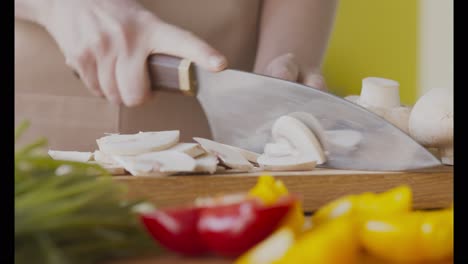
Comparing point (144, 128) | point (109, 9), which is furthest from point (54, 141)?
point (109, 9)

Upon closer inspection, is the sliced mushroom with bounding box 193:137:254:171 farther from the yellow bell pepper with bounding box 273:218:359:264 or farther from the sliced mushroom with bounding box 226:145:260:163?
the yellow bell pepper with bounding box 273:218:359:264

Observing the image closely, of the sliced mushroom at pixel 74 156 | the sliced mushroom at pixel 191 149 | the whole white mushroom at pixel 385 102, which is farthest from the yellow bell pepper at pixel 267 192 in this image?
the whole white mushroom at pixel 385 102

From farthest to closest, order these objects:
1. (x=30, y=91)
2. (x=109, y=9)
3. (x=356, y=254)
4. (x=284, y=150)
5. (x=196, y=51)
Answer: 1. (x=30, y=91)
2. (x=109, y=9)
3. (x=196, y=51)
4. (x=284, y=150)
5. (x=356, y=254)

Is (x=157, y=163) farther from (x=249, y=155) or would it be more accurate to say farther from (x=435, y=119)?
(x=435, y=119)

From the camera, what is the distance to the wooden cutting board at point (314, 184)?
924 mm

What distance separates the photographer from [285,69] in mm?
1416

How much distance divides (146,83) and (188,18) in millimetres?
355

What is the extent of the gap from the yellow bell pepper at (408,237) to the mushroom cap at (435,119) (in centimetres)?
64

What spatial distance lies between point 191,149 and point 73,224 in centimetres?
55

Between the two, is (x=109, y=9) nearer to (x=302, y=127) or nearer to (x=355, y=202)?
(x=302, y=127)

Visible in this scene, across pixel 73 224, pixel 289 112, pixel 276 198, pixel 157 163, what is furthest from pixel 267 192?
pixel 289 112

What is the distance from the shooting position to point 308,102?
3.81 ft

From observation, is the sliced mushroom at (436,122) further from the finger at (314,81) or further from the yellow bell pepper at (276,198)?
the yellow bell pepper at (276,198)

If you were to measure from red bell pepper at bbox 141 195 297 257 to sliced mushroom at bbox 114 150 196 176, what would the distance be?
47cm
